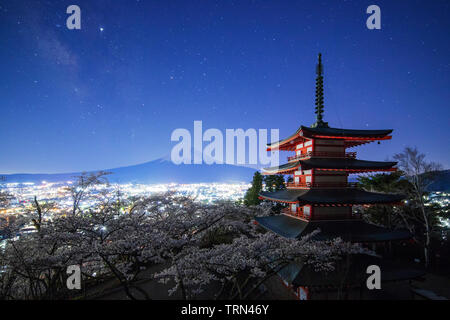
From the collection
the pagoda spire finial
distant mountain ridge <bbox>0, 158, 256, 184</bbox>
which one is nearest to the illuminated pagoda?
the pagoda spire finial

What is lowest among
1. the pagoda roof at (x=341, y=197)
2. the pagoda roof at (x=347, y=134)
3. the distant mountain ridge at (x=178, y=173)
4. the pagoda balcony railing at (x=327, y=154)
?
the distant mountain ridge at (x=178, y=173)

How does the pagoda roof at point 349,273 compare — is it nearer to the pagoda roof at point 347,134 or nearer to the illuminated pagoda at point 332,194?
the illuminated pagoda at point 332,194

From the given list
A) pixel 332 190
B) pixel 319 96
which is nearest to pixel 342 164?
pixel 332 190

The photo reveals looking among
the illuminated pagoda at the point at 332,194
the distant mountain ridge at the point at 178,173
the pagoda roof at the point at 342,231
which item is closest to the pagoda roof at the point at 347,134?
the illuminated pagoda at the point at 332,194

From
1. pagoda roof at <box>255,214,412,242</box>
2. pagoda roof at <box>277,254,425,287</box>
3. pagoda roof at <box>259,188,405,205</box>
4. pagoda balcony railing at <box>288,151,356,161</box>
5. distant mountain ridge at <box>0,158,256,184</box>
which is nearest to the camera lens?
pagoda roof at <box>277,254,425,287</box>

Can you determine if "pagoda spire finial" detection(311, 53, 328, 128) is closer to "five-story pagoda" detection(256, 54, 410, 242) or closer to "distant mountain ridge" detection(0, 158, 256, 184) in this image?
"five-story pagoda" detection(256, 54, 410, 242)
